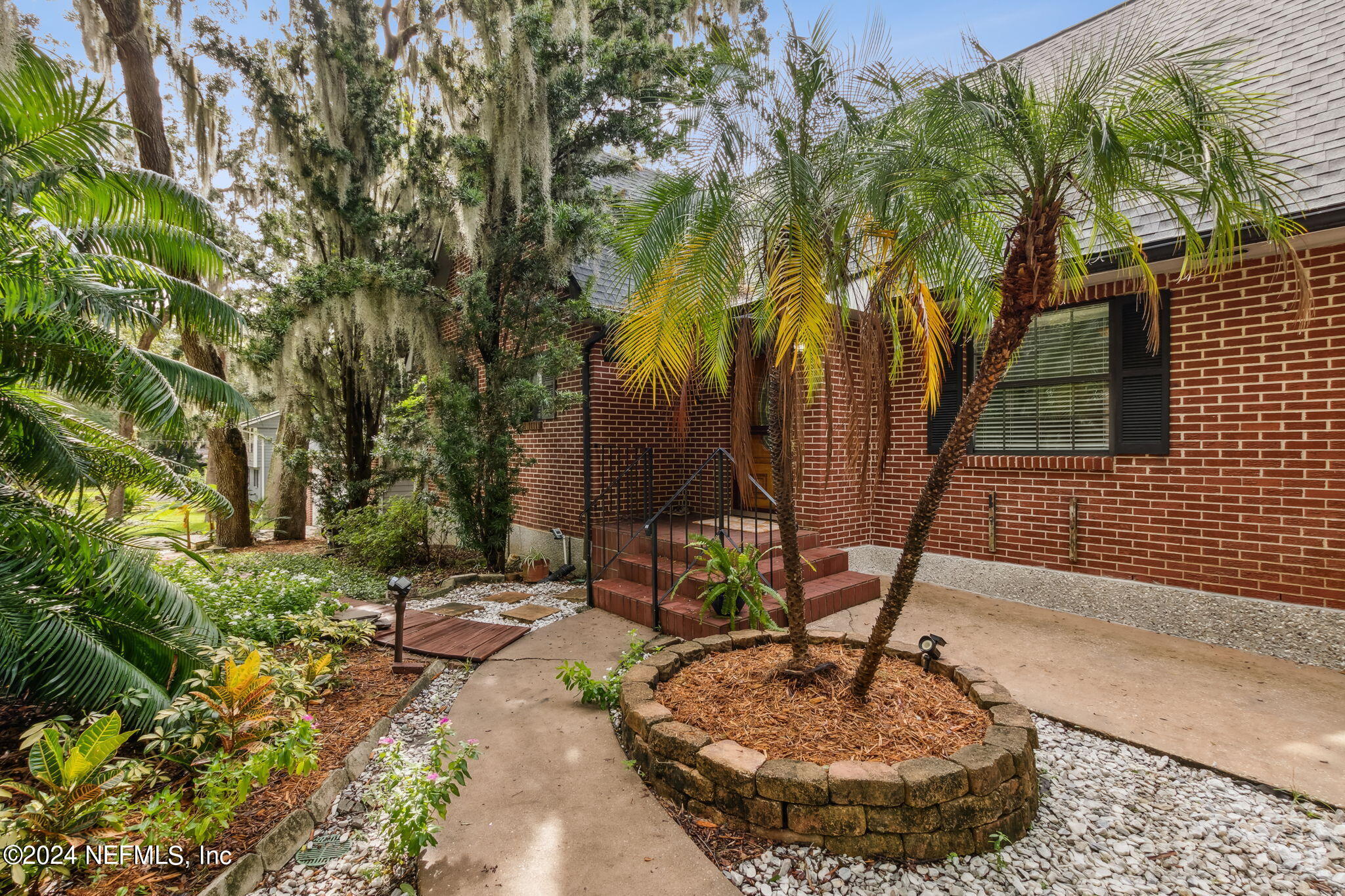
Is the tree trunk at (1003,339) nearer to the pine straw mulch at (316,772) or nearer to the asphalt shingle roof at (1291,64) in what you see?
the asphalt shingle roof at (1291,64)

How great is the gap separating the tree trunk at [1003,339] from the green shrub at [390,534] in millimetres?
6343

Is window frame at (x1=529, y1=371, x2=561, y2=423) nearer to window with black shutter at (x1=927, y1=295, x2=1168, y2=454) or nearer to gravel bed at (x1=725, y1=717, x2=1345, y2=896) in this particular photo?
window with black shutter at (x1=927, y1=295, x2=1168, y2=454)

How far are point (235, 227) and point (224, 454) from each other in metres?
4.27

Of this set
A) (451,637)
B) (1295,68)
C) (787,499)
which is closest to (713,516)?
(451,637)

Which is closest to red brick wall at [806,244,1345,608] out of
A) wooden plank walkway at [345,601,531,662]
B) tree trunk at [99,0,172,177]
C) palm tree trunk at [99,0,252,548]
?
wooden plank walkway at [345,601,531,662]

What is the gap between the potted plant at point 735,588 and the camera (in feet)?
13.2

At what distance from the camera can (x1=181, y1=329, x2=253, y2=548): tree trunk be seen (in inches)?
350

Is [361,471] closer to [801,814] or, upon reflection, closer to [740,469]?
[740,469]

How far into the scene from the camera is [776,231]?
2.77m

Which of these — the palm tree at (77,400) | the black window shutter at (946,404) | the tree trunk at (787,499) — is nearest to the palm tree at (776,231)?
the tree trunk at (787,499)

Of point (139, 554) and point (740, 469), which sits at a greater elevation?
point (740, 469)

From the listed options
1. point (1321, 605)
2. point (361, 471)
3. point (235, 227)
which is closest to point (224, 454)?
point (361, 471)

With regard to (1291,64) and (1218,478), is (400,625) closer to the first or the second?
(1218,478)

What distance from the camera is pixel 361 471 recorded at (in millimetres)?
8508
